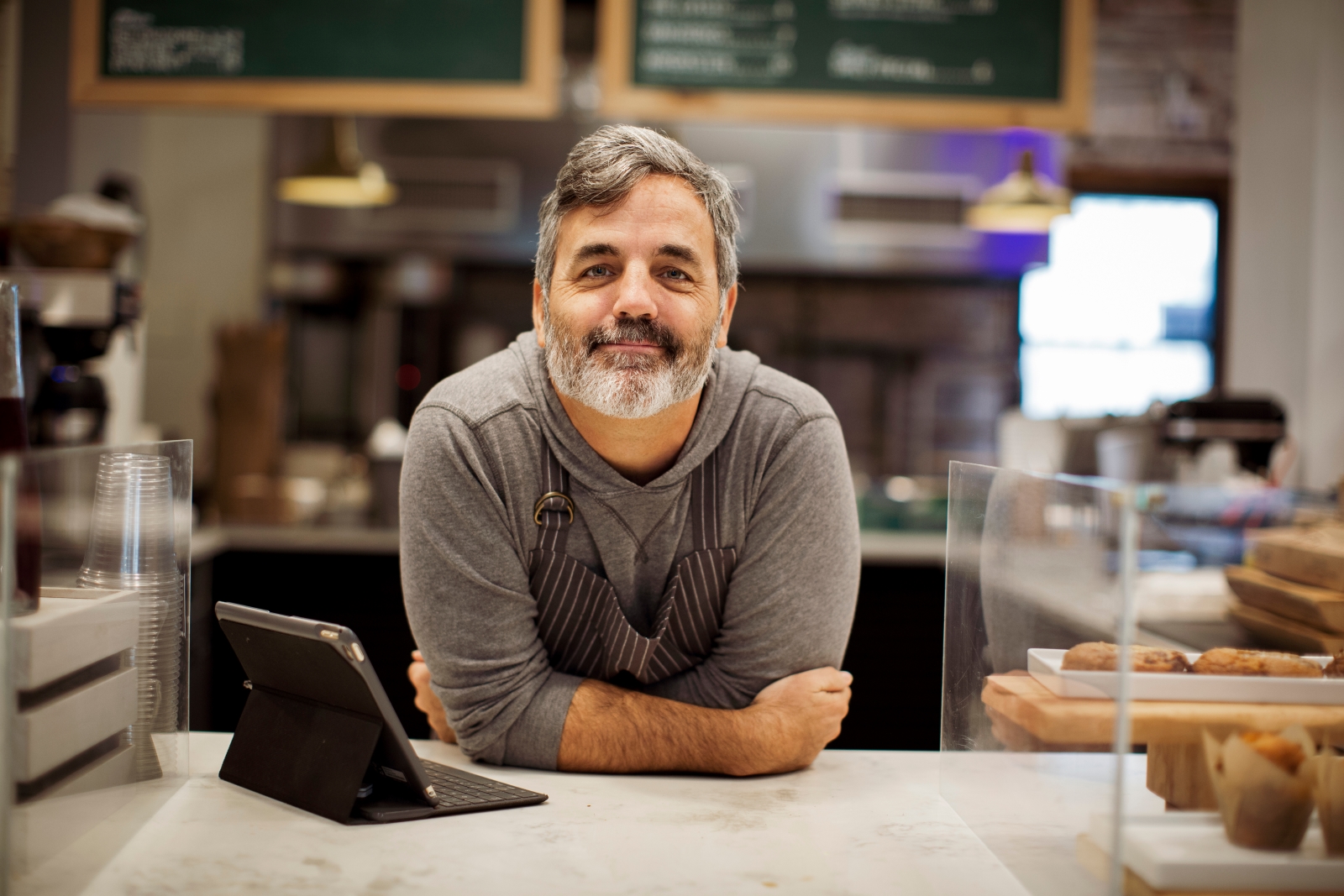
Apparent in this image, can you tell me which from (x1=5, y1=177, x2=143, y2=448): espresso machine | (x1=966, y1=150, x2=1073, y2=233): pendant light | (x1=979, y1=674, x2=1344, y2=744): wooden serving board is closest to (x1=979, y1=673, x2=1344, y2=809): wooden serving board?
(x1=979, y1=674, x2=1344, y2=744): wooden serving board

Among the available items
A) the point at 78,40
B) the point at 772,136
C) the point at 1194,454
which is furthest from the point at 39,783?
the point at 772,136

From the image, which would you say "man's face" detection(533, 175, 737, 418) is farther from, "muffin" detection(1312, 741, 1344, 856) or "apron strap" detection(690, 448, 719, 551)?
"muffin" detection(1312, 741, 1344, 856)

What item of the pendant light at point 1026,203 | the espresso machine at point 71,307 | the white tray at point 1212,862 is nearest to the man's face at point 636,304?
the white tray at point 1212,862

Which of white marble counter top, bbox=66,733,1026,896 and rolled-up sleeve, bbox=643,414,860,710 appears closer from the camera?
white marble counter top, bbox=66,733,1026,896

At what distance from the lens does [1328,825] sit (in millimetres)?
807

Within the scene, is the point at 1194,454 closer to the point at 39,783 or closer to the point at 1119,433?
the point at 1119,433

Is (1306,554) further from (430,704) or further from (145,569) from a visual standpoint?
(145,569)

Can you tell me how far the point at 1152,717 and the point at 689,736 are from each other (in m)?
0.54

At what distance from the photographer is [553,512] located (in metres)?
1.33

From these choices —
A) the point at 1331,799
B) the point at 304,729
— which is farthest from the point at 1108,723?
the point at 304,729

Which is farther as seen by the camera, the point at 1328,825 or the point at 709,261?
the point at 709,261

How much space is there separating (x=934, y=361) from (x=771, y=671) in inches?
144

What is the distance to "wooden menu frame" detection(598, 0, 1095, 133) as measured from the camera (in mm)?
2586

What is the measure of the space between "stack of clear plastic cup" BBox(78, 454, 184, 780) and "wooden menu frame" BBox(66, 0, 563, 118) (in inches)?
68.3
